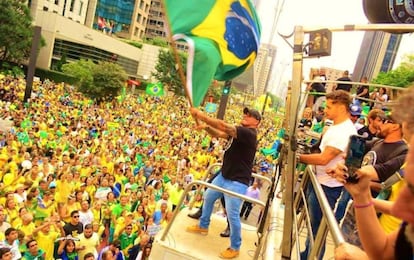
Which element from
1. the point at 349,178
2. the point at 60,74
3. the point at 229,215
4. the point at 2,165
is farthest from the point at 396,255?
the point at 60,74

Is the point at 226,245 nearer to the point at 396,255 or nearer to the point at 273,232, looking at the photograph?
the point at 273,232

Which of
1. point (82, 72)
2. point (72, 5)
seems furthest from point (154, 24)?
point (82, 72)

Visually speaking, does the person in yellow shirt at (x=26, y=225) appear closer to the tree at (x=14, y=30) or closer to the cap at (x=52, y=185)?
the cap at (x=52, y=185)

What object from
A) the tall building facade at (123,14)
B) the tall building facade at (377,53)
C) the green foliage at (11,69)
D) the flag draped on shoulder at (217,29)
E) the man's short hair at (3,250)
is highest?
the tall building facade at (377,53)

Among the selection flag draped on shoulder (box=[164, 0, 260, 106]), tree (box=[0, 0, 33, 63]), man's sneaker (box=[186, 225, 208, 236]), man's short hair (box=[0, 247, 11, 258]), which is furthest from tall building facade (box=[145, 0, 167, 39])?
man's sneaker (box=[186, 225, 208, 236])

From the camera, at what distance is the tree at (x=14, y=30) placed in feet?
115

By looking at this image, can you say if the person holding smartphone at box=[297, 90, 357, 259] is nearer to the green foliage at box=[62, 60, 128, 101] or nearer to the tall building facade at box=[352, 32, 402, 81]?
the green foliage at box=[62, 60, 128, 101]

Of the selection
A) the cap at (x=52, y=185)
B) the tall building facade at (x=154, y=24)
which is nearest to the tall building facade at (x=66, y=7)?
the tall building facade at (x=154, y=24)

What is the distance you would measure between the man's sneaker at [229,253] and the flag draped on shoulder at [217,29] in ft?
4.73

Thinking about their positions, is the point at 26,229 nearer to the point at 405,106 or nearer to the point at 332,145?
the point at 332,145

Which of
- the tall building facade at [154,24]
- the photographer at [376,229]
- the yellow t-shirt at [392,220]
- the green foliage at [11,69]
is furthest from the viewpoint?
the tall building facade at [154,24]

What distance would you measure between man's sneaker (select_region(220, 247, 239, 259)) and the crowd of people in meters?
0.64

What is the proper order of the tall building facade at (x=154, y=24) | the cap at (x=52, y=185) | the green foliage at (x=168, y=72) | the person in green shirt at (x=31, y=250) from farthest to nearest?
the tall building facade at (x=154, y=24)
the green foliage at (x=168, y=72)
the cap at (x=52, y=185)
the person in green shirt at (x=31, y=250)

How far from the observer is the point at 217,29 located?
158 inches
